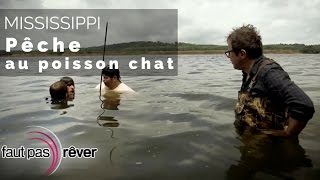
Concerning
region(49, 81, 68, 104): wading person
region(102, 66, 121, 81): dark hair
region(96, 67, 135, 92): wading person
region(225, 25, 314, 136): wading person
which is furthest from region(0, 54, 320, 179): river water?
region(96, 67, 135, 92): wading person

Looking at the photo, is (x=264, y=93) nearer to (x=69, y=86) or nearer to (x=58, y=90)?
(x=58, y=90)

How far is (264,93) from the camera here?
4477mm

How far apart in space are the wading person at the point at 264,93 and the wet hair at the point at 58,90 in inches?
221

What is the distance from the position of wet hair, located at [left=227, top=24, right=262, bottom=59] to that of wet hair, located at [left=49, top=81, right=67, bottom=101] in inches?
228

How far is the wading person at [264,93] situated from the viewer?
13.1 ft

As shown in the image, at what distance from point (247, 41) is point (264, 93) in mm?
746

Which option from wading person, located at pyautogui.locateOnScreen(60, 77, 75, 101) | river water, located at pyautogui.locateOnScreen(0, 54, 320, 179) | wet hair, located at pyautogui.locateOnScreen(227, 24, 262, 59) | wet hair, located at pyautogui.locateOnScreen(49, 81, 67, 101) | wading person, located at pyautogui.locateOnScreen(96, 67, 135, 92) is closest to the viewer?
river water, located at pyautogui.locateOnScreen(0, 54, 320, 179)

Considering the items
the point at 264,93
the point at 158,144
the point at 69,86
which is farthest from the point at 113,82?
the point at 264,93

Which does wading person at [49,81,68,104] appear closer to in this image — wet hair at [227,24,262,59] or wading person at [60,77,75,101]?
wading person at [60,77,75,101]

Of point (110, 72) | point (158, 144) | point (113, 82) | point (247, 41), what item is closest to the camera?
point (247, 41)

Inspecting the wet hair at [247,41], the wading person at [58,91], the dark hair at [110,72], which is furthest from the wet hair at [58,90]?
the wet hair at [247,41]

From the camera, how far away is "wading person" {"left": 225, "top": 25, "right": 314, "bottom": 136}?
4.00 m

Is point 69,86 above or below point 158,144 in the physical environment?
above

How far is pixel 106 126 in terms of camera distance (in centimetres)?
653
